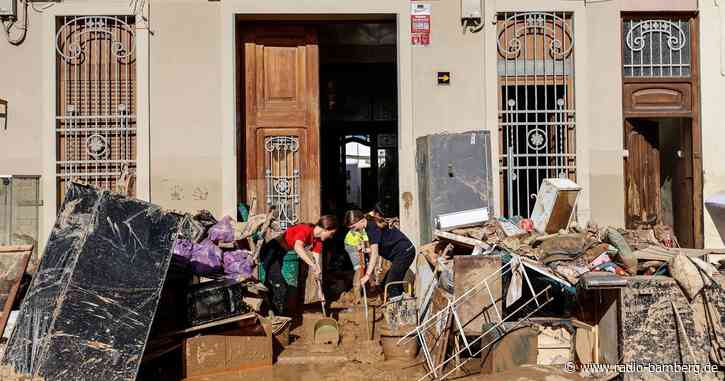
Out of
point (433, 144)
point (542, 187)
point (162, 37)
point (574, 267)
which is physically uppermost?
point (162, 37)

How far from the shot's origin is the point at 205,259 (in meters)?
6.70

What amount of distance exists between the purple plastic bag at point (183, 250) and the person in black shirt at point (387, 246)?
200 cm

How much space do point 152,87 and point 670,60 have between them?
6.89 meters

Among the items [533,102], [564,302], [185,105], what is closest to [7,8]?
[185,105]

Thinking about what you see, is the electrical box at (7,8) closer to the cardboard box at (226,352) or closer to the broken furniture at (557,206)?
the cardboard box at (226,352)

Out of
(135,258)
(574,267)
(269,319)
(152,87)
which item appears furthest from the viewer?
(152,87)

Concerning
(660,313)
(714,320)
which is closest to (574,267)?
(660,313)

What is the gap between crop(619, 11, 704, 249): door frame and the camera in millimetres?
8469

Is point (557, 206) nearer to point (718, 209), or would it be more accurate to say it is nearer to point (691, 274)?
point (691, 274)

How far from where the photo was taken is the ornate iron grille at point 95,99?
26.8 feet

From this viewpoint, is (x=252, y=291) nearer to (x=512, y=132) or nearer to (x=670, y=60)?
(x=512, y=132)

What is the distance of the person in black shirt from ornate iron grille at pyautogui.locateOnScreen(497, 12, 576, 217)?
1625mm

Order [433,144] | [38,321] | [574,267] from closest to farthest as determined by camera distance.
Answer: [38,321] → [574,267] → [433,144]

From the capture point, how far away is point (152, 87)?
8172 mm
